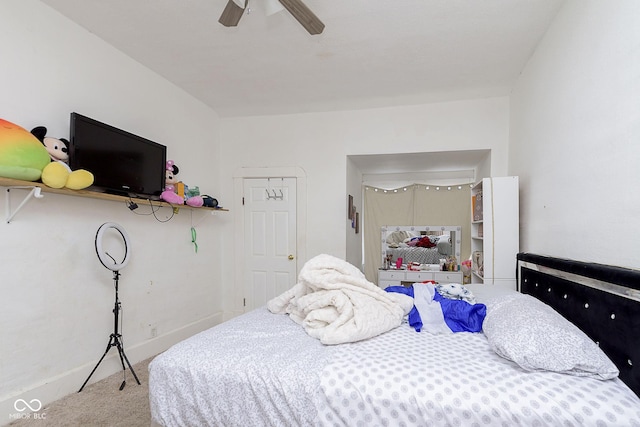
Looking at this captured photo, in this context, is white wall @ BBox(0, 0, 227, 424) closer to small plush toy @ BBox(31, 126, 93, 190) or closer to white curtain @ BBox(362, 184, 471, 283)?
small plush toy @ BBox(31, 126, 93, 190)

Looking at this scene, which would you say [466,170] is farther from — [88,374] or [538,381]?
[88,374]

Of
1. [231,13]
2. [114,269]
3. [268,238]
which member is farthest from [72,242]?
[268,238]

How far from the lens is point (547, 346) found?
1.20 metres

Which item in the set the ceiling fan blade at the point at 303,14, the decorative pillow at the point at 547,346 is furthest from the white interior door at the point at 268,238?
the decorative pillow at the point at 547,346

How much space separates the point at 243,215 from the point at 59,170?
229 centimetres

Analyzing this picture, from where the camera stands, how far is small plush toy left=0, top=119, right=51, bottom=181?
5.58 ft

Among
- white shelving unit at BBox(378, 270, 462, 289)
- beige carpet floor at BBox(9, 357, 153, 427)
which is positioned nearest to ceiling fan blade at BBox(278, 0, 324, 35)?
beige carpet floor at BBox(9, 357, 153, 427)

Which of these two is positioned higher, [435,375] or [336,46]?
[336,46]

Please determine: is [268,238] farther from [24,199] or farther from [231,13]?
[231,13]

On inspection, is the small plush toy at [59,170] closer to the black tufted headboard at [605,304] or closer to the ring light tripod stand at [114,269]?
the ring light tripod stand at [114,269]

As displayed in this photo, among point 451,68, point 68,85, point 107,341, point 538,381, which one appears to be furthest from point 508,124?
point 107,341

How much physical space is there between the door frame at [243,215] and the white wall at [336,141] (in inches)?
2.1

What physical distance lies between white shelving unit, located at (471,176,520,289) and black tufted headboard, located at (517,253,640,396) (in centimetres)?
80

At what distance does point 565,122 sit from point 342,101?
2.14 m
